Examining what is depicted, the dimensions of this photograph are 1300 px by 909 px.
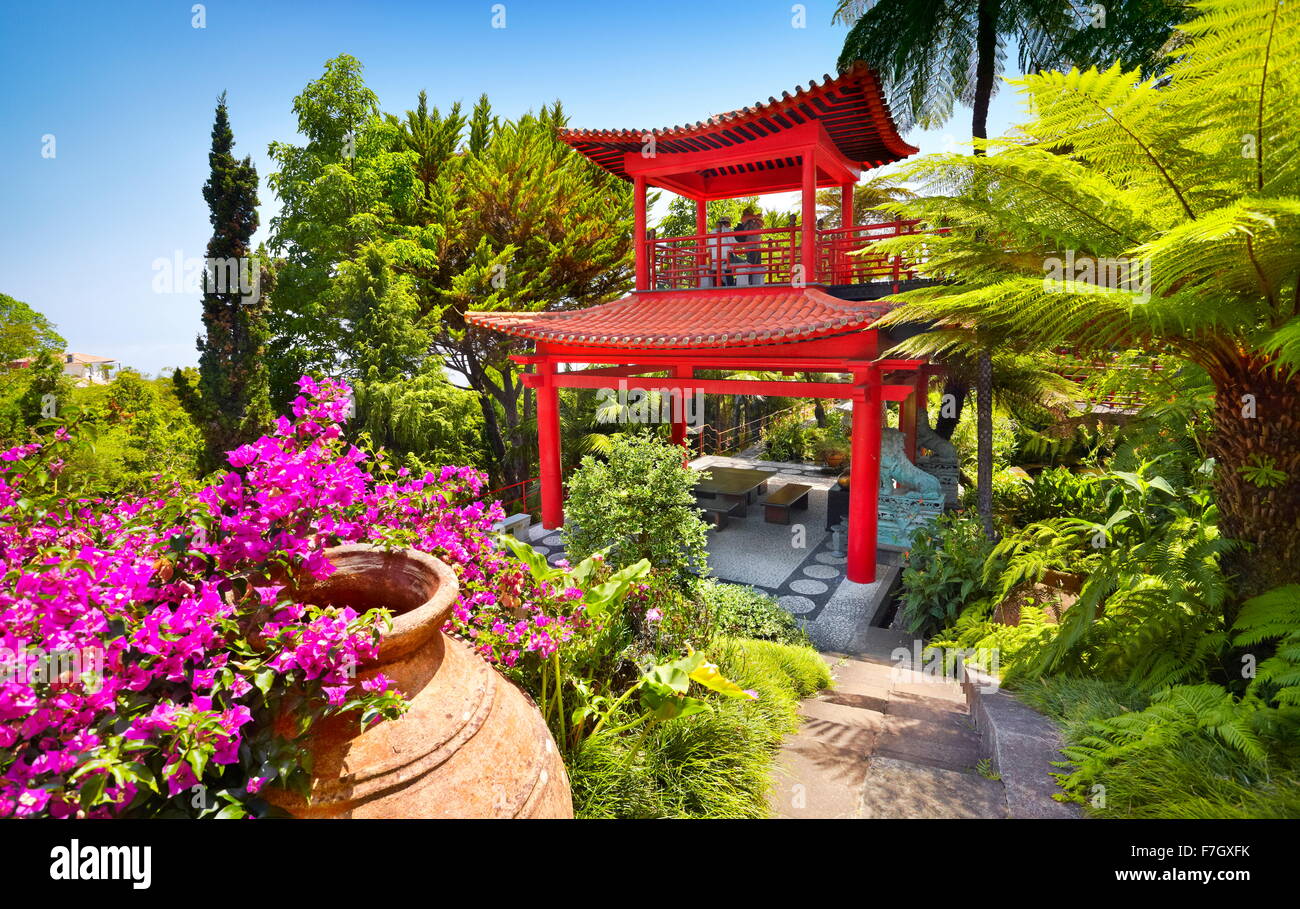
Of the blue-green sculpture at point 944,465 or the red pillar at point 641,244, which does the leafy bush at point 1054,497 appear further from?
the red pillar at point 641,244

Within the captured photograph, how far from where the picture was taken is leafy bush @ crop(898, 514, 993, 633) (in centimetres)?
723

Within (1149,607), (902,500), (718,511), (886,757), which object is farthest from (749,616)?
(718,511)

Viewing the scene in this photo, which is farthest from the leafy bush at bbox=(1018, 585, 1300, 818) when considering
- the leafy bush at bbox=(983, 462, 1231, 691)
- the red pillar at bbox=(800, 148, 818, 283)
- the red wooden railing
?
the red wooden railing

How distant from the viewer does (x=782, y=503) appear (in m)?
11.8

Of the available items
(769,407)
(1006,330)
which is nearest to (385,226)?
(769,407)

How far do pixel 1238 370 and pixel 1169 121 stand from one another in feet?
4.95

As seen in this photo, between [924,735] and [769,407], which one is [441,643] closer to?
[924,735]

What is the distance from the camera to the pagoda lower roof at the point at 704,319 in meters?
7.76

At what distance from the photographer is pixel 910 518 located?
9.06 metres

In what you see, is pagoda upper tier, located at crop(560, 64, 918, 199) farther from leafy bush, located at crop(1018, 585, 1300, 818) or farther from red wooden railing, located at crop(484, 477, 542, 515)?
leafy bush, located at crop(1018, 585, 1300, 818)

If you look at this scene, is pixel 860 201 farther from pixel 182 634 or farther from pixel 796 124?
pixel 182 634

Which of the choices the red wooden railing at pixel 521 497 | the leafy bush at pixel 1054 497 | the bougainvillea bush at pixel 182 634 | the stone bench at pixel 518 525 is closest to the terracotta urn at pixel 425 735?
the bougainvillea bush at pixel 182 634

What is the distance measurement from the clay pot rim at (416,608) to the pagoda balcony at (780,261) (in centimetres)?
765

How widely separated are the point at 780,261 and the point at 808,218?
2.58 meters
